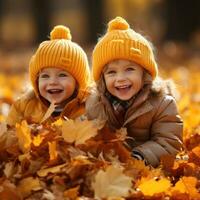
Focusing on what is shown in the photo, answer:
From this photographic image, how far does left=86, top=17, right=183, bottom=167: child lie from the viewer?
4.67m

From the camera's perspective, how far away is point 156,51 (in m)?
8.89

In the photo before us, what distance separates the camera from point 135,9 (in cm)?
4191

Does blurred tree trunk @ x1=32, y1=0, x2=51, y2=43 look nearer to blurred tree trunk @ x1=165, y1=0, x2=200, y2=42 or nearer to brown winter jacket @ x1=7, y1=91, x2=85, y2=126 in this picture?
blurred tree trunk @ x1=165, y1=0, x2=200, y2=42

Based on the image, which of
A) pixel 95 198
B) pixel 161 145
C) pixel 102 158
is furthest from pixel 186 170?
pixel 95 198

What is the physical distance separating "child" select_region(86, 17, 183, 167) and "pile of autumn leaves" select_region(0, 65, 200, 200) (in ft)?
0.65

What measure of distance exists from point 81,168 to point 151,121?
0.97 m

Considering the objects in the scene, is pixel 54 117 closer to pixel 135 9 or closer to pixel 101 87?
pixel 101 87

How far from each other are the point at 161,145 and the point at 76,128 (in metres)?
0.71

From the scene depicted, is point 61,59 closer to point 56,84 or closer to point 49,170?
point 56,84

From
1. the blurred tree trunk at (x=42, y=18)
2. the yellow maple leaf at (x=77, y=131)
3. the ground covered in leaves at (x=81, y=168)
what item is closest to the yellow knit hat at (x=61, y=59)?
the ground covered in leaves at (x=81, y=168)

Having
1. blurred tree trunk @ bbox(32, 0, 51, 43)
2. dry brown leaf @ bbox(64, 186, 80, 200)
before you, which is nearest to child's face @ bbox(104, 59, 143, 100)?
dry brown leaf @ bbox(64, 186, 80, 200)

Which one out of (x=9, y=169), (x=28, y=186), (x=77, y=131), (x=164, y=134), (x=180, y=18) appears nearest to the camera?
(x=28, y=186)

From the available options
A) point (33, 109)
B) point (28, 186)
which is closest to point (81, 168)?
point (28, 186)

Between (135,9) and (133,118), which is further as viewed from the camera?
(135,9)
